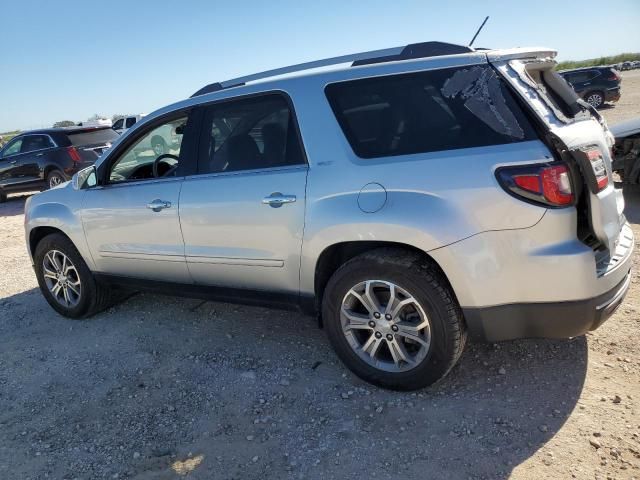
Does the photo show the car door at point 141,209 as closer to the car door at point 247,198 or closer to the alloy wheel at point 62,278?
the car door at point 247,198

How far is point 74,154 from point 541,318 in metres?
11.2

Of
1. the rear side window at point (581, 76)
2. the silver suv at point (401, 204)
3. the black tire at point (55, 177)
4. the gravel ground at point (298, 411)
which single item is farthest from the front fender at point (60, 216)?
the rear side window at point (581, 76)

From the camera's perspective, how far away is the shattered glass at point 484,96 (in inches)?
102

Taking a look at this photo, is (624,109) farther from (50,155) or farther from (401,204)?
(401,204)

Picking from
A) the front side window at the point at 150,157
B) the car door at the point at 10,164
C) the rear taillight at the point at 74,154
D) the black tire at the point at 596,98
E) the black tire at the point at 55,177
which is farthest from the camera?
the black tire at the point at 596,98

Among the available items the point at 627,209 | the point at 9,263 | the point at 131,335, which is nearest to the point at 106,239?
the point at 131,335

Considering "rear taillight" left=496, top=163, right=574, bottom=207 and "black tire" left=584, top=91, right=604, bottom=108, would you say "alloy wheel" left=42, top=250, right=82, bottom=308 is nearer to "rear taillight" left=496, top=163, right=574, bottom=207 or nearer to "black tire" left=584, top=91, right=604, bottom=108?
"rear taillight" left=496, top=163, right=574, bottom=207

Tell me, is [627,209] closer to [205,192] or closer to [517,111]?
[517,111]

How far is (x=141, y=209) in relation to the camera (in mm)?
3887

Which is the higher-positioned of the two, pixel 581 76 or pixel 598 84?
pixel 581 76

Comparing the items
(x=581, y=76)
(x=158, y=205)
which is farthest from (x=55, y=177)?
(x=581, y=76)

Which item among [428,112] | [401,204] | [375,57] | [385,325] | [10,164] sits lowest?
[385,325]

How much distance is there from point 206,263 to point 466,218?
1.88 metres

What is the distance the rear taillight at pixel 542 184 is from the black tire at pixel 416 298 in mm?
619
